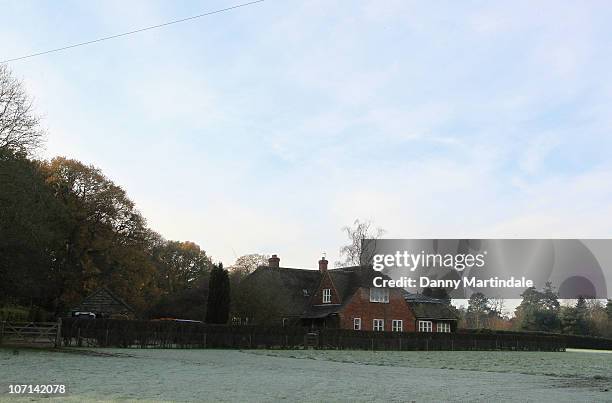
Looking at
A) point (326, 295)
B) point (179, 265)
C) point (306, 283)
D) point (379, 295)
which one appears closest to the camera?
point (379, 295)

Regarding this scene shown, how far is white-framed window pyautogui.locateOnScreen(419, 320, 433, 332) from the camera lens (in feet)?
221

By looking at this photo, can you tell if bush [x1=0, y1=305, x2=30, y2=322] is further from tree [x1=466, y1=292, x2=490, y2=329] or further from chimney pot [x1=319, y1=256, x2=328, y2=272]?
tree [x1=466, y1=292, x2=490, y2=329]

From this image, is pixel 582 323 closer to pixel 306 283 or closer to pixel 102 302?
pixel 306 283

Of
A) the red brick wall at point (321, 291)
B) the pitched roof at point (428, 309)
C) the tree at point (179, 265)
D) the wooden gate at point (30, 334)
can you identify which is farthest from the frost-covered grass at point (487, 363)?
the tree at point (179, 265)

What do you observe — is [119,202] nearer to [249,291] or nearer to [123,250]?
[123,250]

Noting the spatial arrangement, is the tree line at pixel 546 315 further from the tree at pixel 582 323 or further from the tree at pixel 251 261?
the tree at pixel 251 261

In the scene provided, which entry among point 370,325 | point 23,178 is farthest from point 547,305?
point 23,178

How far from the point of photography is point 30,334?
34.5 meters

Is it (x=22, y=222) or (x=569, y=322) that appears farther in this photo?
(x=569, y=322)

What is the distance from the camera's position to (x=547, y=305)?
119 meters

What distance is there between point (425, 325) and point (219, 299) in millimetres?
26931

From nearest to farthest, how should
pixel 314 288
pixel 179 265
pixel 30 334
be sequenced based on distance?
pixel 30 334 < pixel 314 288 < pixel 179 265

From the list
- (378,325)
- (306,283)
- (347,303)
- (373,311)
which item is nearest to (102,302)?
(347,303)

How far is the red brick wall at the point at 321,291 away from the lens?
213 feet
